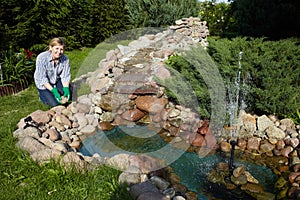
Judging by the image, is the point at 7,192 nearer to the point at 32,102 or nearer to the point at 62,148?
the point at 62,148

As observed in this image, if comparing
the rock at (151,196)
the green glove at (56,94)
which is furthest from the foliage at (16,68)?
the rock at (151,196)

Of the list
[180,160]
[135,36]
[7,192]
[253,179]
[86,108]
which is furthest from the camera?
[135,36]

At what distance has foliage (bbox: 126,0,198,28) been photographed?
Result: 9.55 metres

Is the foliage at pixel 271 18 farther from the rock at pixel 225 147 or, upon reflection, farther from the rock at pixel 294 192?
the rock at pixel 294 192

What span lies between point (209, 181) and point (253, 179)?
Answer: 18.6 inches

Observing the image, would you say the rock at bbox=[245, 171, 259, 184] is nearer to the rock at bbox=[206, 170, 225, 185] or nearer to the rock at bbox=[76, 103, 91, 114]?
the rock at bbox=[206, 170, 225, 185]

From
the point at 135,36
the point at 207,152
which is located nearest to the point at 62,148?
the point at 207,152

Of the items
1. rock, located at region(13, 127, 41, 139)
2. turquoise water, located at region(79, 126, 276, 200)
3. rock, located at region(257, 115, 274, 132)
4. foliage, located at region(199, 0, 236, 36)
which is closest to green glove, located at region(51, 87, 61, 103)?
turquoise water, located at region(79, 126, 276, 200)

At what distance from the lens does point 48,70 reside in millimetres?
4184

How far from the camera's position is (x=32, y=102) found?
4.64 m

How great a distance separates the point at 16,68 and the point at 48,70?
1.34 meters

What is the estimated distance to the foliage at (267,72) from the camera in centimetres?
394

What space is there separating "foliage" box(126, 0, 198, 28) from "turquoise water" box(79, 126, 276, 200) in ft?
19.1

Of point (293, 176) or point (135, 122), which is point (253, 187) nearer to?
point (293, 176)
